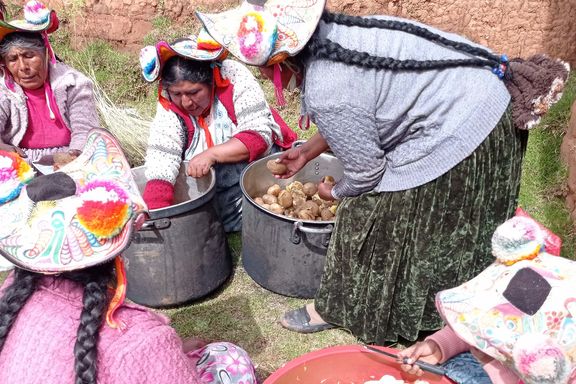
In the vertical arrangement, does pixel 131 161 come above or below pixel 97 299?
below

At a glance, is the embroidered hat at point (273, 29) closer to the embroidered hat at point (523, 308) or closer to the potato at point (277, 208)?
the embroidered hat at point (523, 308)

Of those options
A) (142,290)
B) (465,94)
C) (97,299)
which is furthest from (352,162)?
(142,290)

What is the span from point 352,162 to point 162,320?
100 centimetres

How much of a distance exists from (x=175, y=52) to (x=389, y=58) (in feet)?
4.36

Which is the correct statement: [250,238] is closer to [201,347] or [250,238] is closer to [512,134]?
[201,347]

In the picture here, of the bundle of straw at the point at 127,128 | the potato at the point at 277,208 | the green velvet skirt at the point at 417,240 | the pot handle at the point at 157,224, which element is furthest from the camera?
the bundle of straw at the point at 127,128

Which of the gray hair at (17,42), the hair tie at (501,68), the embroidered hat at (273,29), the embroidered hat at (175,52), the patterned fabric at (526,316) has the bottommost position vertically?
the patterned fabric at (526,316)

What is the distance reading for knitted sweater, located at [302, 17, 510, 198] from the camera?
2.31 metres

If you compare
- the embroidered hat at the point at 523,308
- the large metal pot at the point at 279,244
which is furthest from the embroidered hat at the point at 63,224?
the large metal pot at the point at 279,244

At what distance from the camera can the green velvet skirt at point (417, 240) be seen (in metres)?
2.59

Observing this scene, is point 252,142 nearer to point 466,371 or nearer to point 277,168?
point 277,168

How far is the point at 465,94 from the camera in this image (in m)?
2.42

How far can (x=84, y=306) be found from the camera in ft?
5.37

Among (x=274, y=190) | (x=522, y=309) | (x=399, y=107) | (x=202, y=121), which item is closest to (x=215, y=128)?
(x=202, y=121)
